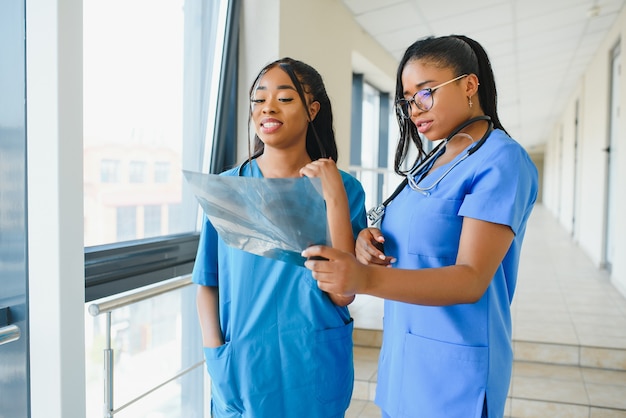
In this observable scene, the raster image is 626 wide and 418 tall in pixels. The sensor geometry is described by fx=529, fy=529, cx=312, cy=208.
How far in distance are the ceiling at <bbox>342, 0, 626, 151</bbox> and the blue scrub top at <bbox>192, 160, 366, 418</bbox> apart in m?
1.68

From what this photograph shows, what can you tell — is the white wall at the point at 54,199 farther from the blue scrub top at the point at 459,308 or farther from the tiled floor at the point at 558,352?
the tiled floor at the point at 558,352

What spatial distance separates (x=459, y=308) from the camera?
0.97m

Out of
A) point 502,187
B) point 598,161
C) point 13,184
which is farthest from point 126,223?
point 598,161

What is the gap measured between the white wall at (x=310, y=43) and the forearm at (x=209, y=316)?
57.6 inches

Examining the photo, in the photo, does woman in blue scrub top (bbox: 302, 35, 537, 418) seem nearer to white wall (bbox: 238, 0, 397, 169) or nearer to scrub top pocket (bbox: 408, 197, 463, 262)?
scrub top pocket (bbox: 408, 197, 463, 262)

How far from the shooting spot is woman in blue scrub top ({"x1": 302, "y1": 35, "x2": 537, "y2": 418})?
2.89ft

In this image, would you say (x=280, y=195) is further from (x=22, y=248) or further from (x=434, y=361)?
(x=22, y=248)

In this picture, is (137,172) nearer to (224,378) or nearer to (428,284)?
(224,378)

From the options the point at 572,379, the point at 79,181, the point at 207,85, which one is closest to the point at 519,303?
the point at 572,379

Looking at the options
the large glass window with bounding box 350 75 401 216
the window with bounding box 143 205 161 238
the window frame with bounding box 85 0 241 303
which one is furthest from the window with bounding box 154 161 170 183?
the large glass window with bounding box 350 75 401 216

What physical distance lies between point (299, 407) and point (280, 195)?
53 centimetres

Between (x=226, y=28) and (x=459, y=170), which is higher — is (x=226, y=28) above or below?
above

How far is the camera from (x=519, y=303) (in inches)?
176

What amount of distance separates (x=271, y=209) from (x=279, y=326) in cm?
38
